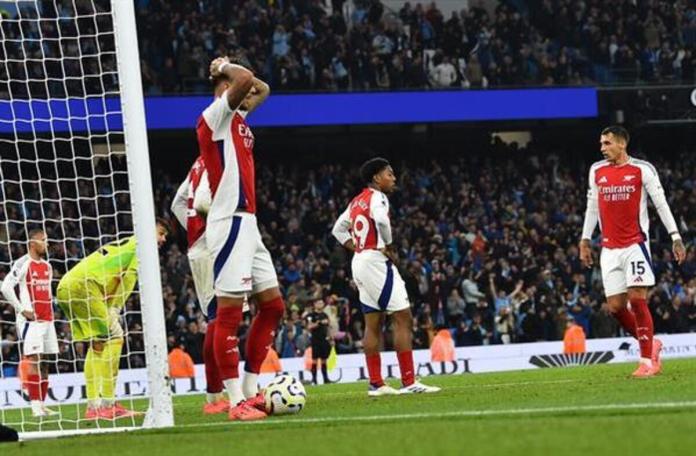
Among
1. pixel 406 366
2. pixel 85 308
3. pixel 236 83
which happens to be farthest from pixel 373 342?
pixel 236 83

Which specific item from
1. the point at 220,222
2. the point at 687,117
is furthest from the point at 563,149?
the point at 220,222

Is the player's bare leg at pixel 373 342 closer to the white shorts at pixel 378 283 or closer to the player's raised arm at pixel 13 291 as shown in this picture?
the white shorts at pixel 378 283

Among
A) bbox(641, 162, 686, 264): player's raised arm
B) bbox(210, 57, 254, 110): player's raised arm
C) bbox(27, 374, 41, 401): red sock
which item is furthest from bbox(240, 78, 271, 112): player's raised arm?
bbox(27, 374, 41, 401): red sock

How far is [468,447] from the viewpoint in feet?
22.5

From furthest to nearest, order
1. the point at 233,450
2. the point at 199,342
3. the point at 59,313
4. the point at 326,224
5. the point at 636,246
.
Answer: the point at 326,224, the point at 199,342, the point at 59,313, the point at 636,246, the point at 233,450

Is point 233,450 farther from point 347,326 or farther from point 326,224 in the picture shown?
point 326,224

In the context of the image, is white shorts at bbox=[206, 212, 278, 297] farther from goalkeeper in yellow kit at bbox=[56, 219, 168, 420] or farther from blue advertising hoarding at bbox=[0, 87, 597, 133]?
blue advertising hoarding at bbox=[0, 87, 597, 133]

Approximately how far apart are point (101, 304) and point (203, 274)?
1422mm

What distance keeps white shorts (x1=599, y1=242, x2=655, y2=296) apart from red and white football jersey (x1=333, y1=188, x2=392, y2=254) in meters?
2.08

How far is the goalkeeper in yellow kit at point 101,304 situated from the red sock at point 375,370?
2231 mm

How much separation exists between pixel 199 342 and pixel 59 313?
3.25 metres

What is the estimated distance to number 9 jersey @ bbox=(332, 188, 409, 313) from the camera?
1269 centimetres

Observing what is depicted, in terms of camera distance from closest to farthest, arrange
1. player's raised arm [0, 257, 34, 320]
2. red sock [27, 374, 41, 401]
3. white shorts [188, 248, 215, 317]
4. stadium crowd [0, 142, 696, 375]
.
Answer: white shorts [188, 248, 215, 317] → red sock [27, 374, 41, 401] → player's raised arm [0, 257, 34, 320] → stadium crowd [0, 142, 696, 375]

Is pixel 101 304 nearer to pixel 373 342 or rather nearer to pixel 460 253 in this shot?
pixel 373 342
